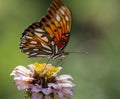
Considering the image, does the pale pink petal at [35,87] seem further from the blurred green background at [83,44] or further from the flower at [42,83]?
the blurred green background at [83,44]

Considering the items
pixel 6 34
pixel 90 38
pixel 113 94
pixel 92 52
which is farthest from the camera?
pixel 90 38

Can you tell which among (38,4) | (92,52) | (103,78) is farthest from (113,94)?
(38,4)

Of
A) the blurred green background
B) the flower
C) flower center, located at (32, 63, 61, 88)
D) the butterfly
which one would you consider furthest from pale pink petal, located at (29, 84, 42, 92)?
the blurred green background

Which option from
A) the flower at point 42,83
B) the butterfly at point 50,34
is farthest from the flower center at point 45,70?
the butterfly at point 50,34

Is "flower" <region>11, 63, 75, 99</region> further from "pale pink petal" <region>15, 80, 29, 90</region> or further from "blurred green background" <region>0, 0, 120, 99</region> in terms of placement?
"blurred green background" <region>0, 0, 120, 99</region>

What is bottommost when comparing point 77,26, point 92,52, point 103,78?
point 103,78

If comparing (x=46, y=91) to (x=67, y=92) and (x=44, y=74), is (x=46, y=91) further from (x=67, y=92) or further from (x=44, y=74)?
(x=44, y=74)

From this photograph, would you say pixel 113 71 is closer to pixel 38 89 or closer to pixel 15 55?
pixel 15 55

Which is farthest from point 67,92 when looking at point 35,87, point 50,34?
point 50,34
